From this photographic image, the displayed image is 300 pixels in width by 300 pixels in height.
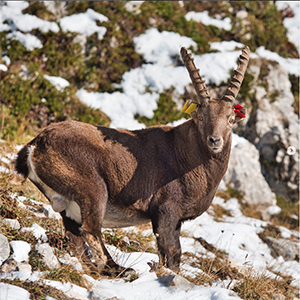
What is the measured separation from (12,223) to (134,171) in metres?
1.87

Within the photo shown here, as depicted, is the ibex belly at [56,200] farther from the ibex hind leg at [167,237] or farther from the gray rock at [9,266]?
the gray rock at [9,266]

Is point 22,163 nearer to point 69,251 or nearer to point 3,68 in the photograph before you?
point 69,251

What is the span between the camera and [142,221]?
596 cm

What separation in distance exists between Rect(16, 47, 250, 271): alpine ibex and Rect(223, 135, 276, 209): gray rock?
5.59m

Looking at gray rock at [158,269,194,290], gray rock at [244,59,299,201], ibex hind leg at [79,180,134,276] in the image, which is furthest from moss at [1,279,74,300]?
gray rock at [244,59,299,201]

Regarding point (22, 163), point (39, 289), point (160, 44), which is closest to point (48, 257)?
point (39, 289)

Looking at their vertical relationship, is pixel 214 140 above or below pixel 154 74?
below

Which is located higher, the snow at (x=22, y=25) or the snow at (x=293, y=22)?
the snow at (x=293, y=22)

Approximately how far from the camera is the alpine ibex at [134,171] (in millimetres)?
5383

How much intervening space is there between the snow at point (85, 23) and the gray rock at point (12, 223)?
881cm

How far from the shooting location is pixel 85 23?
511 inches

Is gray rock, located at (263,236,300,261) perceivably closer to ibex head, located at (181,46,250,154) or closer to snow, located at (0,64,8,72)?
ibex head, located at (181,46,250,154)

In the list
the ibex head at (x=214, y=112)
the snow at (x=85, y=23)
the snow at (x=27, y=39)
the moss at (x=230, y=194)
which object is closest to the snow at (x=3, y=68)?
the snow at (x=27, y=39)

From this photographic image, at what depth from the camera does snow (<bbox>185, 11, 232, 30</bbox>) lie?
49.4 ft
